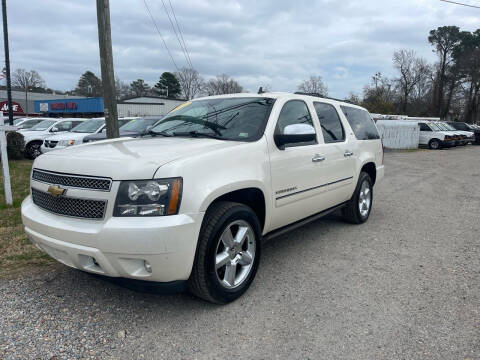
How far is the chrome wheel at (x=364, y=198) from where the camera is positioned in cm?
576

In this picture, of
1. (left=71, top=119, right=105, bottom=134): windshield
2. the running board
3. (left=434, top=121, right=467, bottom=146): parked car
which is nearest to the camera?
the running board

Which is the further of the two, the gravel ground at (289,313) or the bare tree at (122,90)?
the bare tree at (122,90)

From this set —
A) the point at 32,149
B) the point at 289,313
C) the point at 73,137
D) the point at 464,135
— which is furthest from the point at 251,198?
the point at 464,135

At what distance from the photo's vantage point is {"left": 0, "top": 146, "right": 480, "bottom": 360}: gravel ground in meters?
2.66

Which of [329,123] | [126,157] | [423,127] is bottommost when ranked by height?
[126,157]

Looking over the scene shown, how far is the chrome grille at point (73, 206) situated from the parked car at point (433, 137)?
2490cm

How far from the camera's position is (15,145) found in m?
12.7

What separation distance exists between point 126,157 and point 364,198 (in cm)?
417

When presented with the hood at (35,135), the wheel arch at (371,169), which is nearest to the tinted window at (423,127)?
the wheel arch at (371,169)

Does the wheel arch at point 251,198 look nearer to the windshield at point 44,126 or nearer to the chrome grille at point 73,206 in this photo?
the chrome grille at point 73,206

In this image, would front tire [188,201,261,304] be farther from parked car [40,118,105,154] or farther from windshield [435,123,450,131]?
windshield [435,123,450,131]

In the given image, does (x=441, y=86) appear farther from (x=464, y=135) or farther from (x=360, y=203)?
(x=360, y=203)

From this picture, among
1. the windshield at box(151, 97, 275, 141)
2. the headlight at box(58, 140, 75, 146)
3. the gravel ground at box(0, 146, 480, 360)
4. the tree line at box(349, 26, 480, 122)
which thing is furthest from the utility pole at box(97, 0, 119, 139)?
the tree line at box(349, 26, 480, 122)

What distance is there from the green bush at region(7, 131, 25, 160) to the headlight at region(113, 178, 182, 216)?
12.1m
